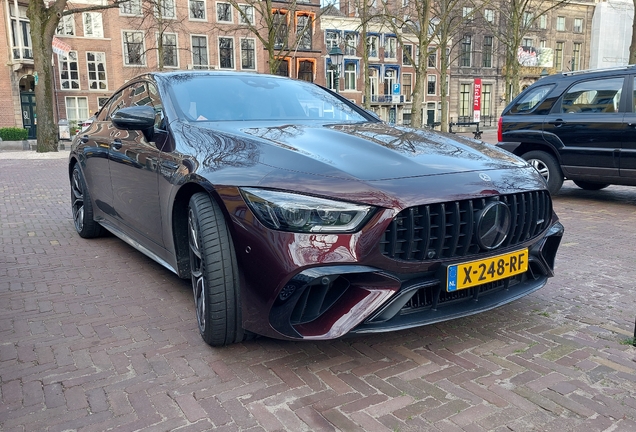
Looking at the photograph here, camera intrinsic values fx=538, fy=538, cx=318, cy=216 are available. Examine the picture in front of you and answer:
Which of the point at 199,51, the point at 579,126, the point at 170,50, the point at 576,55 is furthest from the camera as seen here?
the point at 576,55

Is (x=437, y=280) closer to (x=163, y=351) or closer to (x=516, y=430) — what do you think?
(x=516, y=430)

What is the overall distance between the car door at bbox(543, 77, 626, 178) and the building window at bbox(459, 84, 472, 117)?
1861 inches

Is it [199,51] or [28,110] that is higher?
[199,51]

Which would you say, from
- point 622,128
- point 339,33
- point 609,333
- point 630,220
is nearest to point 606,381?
point 609,333

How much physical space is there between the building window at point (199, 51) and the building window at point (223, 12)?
1.91 metres

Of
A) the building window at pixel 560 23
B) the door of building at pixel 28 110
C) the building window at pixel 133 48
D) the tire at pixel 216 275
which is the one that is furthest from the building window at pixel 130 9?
the building window at pixel 560 23

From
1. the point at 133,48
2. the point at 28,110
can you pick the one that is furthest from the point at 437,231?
the point at 133,48

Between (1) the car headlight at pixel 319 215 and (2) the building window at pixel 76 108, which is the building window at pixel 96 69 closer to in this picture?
(2) the building window at pixel 76 108

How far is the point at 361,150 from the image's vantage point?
2785 mm

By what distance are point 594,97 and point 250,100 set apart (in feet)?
17.5

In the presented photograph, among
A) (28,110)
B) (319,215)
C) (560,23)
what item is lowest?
(319,215)

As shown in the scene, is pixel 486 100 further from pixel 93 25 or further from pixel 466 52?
pixel 93 25

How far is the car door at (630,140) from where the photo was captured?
6.60 m

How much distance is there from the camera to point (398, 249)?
239cm
